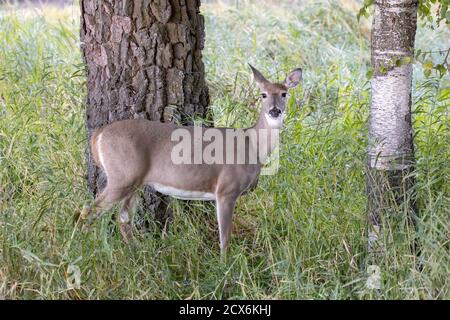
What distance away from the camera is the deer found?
4590 millimetres

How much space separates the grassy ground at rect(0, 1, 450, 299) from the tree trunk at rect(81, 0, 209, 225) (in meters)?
0.34

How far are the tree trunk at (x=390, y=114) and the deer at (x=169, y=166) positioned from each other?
0.57m

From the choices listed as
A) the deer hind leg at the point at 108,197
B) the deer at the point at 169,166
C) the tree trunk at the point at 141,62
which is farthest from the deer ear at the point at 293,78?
the deer hind leg at the point at 108,197

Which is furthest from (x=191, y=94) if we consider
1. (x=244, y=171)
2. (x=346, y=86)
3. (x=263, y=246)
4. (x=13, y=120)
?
(x=346, y=86)

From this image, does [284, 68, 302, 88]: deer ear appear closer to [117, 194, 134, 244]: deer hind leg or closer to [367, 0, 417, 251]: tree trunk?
[367, 0, 417, 251]: tree trunk

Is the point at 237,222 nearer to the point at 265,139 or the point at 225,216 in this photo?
the point at 225,216

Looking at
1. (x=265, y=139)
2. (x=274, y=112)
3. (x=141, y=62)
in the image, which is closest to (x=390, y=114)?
(x=274, y=112)

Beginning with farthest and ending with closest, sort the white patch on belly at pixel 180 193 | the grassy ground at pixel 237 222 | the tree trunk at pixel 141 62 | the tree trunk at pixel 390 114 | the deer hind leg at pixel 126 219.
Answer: the tree trunk at pixel 141 62, the white patch on belly at pixel 180 193, the deer hind leg at pixel 126 219, the tree trunk at pixel 390 114, the grassy ground at pixel 237 222

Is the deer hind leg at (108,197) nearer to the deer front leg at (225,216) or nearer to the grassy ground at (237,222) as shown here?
the grassy ground at (237,222)

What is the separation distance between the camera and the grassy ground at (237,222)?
4.07 metres

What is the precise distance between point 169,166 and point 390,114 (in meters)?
1.20

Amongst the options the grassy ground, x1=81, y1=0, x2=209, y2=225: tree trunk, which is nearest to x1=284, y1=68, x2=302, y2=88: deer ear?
the grassy ground

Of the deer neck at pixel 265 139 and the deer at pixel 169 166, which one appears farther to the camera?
the deer neck at pixel 265 139
